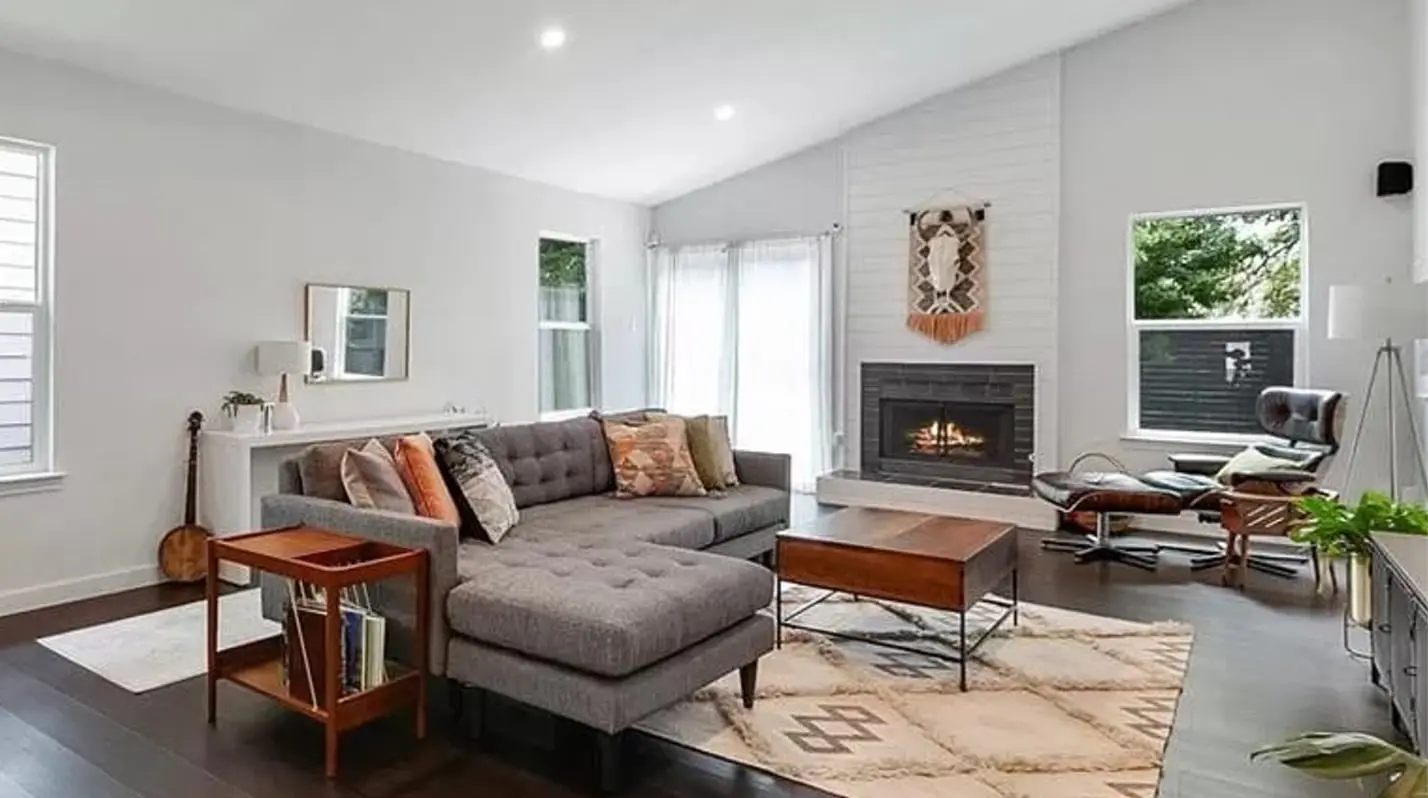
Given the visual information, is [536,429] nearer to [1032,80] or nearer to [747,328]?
[747,328]

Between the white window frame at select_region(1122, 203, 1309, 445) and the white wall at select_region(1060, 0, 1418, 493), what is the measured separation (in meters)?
0.05

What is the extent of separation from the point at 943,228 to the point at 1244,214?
1.97 metres

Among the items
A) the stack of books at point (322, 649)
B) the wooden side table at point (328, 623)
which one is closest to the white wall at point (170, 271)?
the wooden side table at point (328, 623)

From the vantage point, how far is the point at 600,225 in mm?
7762

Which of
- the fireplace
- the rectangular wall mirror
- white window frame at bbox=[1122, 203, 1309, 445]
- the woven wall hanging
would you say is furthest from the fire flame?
the rectangular wall mirror

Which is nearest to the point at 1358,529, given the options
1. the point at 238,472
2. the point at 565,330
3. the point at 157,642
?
the point at 157,642

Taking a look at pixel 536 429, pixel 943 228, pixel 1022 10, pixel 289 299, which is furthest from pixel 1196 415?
pixel 289 299

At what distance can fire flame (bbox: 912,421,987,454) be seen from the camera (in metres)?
7.04

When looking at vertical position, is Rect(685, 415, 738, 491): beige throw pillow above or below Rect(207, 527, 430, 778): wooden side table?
above

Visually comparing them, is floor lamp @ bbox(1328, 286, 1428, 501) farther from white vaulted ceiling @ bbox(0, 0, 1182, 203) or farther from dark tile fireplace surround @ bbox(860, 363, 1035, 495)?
white vaulted ceiling @ bbox(0, 0, 1182, 203)

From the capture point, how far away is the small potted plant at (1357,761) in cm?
101

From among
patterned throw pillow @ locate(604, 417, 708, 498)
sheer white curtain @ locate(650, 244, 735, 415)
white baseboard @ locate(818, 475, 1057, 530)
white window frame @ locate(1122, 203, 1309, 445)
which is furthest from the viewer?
sheer white curtain @ locate(650, 244, 735, 415)

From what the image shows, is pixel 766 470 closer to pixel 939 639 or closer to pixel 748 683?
pixel 939 639

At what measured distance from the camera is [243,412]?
4.98 m
